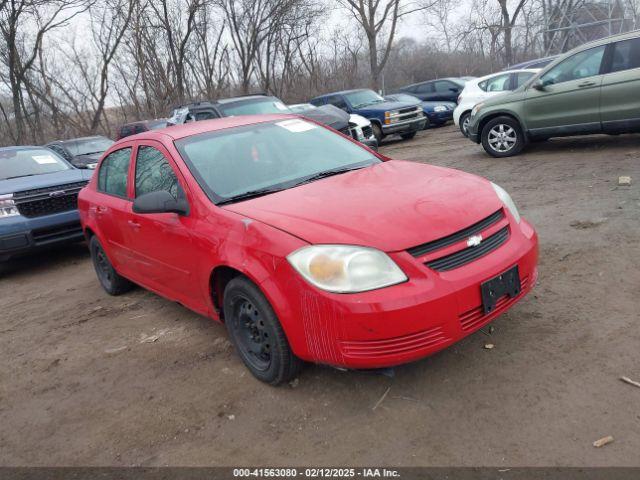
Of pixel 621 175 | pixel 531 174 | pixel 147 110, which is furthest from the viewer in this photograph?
pixel 147 110

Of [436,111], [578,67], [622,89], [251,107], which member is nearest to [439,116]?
[436,111]

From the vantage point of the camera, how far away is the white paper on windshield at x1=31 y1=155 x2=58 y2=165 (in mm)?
7729

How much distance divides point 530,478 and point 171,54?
29189mm

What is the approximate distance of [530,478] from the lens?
2.18 metres

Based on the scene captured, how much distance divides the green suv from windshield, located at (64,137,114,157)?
1020cm

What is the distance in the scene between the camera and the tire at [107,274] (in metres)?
5.11

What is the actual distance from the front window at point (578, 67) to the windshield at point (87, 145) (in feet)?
36.5

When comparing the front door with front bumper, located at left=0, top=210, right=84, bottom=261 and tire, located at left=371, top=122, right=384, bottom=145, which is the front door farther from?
tire, located at left=371, top=122, right=384, bottom=145

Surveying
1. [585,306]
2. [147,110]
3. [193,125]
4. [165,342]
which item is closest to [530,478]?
[585,306]

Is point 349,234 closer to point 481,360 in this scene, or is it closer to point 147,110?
point 481,360

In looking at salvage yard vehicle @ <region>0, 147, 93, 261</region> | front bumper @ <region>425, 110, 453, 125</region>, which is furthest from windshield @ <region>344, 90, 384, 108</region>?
salvage yard vehicle @ <region>0, 147, 93, 261</region>

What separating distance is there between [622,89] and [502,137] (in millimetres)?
→ 2004

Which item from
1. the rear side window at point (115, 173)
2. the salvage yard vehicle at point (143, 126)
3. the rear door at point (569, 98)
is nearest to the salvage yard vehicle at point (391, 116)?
the salvage yard vehicle at point (143, 126)

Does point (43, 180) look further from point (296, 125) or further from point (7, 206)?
point (296, 125)
